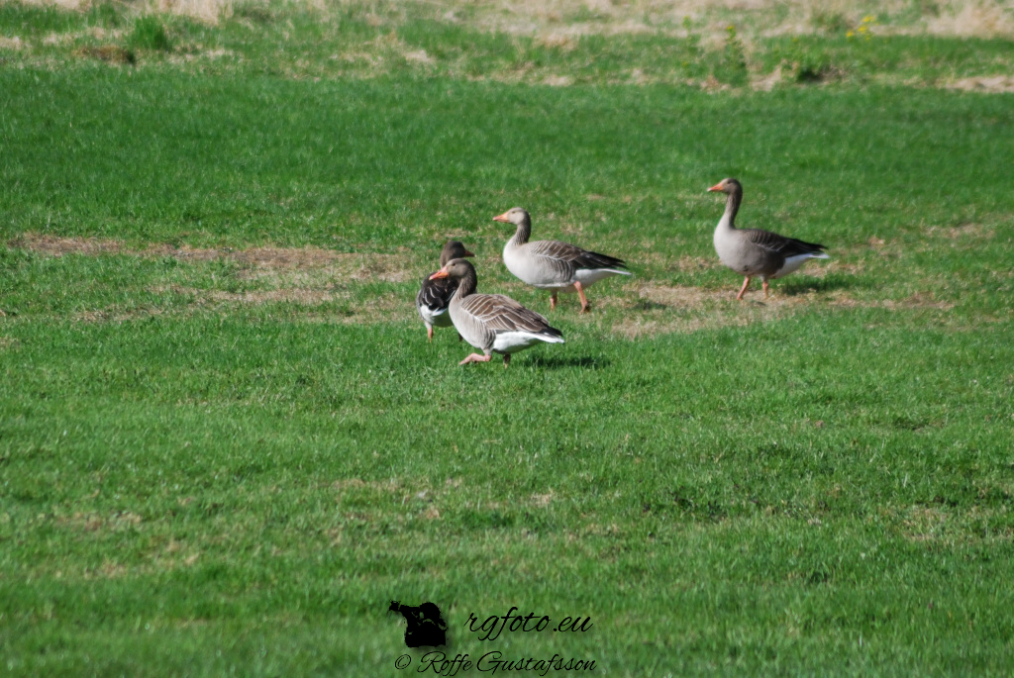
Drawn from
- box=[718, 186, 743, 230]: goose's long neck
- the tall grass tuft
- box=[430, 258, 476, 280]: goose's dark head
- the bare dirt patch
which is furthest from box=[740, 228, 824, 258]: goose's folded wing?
the tall grass tuft

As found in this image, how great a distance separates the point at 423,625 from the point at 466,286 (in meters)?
7.08

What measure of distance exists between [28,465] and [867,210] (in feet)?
59.6

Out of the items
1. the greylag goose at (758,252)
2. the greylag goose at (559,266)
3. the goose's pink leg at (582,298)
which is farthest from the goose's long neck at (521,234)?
the greylag goose at (758,252)

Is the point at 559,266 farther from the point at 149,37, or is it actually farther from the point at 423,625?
the point at 149,37

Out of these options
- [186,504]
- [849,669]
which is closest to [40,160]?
[186,504]

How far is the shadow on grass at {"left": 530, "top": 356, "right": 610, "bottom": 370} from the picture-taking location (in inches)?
497

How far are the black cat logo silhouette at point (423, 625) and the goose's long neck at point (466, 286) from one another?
652 cm

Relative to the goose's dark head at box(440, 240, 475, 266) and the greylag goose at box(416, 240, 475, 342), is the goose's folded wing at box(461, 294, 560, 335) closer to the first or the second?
the greylag goose at box(416, 240, 475, 342)

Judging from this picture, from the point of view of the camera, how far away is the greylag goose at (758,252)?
1673 centimetres

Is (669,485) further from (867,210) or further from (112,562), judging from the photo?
(867,210)

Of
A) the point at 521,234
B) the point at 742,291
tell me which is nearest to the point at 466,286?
the point at 521,234

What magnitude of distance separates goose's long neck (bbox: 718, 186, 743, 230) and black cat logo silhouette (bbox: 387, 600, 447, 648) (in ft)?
38.3

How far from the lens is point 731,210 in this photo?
17594mm

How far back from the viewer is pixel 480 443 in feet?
32.3
